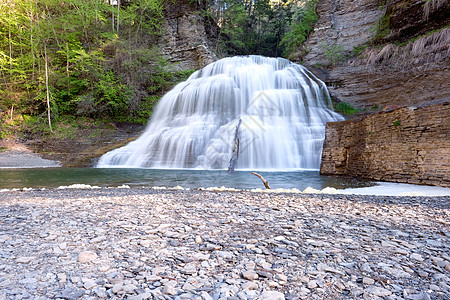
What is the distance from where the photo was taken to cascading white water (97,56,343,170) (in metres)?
12.3

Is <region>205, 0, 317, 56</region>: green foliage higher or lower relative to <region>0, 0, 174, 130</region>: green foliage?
higher

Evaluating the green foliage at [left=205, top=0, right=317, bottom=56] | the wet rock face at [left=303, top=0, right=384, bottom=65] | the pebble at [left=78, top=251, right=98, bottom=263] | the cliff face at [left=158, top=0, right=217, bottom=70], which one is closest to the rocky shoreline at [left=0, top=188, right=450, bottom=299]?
the pebble at [left=78, top=251, right=98, bottom=263]

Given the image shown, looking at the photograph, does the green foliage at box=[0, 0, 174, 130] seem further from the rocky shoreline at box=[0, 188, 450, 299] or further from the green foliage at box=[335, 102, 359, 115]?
the rocky shoreline at box=[0, 188, 450, 299]

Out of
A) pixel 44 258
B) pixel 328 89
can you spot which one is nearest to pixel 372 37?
pixel 328 89

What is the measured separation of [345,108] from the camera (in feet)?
48.6

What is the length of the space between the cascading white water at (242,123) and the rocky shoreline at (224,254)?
9.11 m

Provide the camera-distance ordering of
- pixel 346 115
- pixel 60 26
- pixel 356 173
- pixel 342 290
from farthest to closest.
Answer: pixel 60 26 → pixel 346 115 → pixel 356 173 → pixel 342 290

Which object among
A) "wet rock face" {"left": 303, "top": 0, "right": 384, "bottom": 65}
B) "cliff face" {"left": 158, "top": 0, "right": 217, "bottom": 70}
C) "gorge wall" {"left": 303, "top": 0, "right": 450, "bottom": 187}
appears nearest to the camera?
"gorge wall" {"left": 303, "top": 0, "right": 450, "bottom": 187}

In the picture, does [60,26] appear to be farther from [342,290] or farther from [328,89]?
[342,290]

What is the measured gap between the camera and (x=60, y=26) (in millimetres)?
18547

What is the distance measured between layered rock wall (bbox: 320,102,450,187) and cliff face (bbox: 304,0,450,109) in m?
3.44

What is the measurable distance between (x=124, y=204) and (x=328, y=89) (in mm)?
15999

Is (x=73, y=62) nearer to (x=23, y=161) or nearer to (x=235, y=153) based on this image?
(x=23, y=161)

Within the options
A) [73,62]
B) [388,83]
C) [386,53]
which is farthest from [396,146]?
[73,62]
